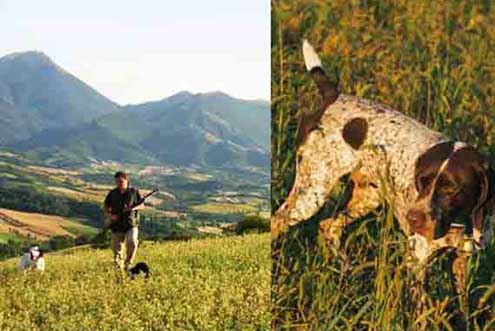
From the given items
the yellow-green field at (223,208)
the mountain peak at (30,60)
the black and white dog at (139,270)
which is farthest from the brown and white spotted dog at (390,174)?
the mountain peak at (30,60)

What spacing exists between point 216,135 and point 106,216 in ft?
282

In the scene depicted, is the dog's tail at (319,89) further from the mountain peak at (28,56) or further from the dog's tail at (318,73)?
the mountain peak at (28,56)

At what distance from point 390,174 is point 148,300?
17.8 ft

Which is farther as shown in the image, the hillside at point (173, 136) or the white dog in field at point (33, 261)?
the hillside at point (173, 136)

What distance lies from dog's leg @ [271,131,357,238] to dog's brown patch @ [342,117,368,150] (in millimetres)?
22

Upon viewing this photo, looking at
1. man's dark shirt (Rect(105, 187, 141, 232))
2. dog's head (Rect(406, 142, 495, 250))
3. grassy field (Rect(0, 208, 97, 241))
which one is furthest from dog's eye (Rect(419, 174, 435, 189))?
grassy field (Rect(0, 208, 97, 241))

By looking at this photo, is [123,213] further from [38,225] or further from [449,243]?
[38,225]

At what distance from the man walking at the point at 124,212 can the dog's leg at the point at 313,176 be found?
20.1 ft

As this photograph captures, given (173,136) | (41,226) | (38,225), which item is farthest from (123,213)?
(173,136)

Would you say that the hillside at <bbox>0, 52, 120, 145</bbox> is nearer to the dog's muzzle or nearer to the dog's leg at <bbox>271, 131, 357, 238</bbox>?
the dog's leg at <bbox>271, 131, 357, 238</bbox>

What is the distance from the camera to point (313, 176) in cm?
291

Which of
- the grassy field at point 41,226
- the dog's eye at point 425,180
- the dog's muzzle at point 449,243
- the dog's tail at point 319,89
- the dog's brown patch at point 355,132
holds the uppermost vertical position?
the dog's tail at point 319,89

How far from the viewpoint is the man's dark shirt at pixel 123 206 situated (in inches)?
360

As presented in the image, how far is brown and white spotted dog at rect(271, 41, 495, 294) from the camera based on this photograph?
2.82 metres
